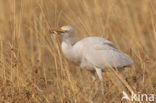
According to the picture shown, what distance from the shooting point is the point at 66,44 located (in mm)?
3840

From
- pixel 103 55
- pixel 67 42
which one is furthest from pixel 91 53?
pixel 67 42

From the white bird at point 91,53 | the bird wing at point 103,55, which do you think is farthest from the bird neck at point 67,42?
the bird wing at point 103,55

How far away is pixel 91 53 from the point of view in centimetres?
384

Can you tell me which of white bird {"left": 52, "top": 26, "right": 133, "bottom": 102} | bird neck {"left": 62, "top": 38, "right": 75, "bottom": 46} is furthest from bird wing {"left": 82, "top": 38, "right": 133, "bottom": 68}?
bird neck {"left": 62, "top": 38, "right": 75, "bottom": 46}

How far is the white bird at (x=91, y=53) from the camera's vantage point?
3799 mm

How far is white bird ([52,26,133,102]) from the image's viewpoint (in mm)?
3799

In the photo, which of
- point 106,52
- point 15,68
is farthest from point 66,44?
point 15,68

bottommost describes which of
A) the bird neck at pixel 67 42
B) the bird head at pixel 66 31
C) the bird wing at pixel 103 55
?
the bird wing at pixel 103 55

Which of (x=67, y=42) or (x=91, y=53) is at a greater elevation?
(x=67, y=42)

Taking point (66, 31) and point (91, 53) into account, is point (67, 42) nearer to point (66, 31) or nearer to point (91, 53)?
point (66, 31)

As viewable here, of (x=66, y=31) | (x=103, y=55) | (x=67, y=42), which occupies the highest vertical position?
(x=66, y=31)

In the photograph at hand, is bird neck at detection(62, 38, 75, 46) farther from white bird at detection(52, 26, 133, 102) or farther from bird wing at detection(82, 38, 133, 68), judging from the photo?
bird wing at detection(82, 38, 133, 68)

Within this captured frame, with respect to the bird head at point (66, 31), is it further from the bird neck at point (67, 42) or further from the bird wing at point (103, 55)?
the bird wing at point (103, 55)

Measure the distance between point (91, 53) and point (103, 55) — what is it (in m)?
0.14
